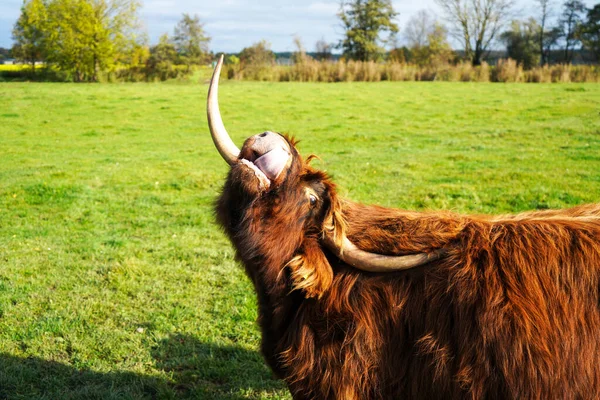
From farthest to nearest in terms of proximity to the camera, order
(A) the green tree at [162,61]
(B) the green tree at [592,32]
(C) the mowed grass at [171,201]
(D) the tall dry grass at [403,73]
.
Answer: (B) the green tree at [592,32]
(A) the green tree at [162,61]
(D) the tall dry grass at [403,73]
(C) the mowed grass at [171,201]

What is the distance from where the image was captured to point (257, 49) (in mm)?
46500

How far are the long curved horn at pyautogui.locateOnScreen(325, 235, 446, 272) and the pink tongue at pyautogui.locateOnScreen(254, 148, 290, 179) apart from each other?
0.44 meters

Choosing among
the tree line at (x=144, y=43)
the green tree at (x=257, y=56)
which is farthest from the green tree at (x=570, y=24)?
the green tree at (x=257, y=56)

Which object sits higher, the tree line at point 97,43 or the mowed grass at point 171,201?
the tree line at point 97,43

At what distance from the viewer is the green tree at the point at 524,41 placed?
57281 millimetres

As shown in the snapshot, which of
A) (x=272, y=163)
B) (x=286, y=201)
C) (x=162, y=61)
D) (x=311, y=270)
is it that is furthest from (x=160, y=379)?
(x=162, y=61)

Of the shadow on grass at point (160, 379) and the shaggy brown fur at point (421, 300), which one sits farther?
the shadow on grass at point (160, 379)

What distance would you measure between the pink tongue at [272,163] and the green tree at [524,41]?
60750 mm

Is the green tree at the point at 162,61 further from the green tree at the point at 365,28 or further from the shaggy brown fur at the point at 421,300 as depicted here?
the shaggy brown fur at the point at 421,300

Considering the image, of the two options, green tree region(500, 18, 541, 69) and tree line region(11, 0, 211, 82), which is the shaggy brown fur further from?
green tree region(500, 18, 541, 69)

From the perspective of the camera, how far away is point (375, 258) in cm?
278

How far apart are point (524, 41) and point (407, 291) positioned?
6236 cm

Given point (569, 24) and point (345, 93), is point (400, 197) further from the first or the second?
point (569, 24)

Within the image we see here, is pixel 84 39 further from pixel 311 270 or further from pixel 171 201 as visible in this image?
pixel 311 270
